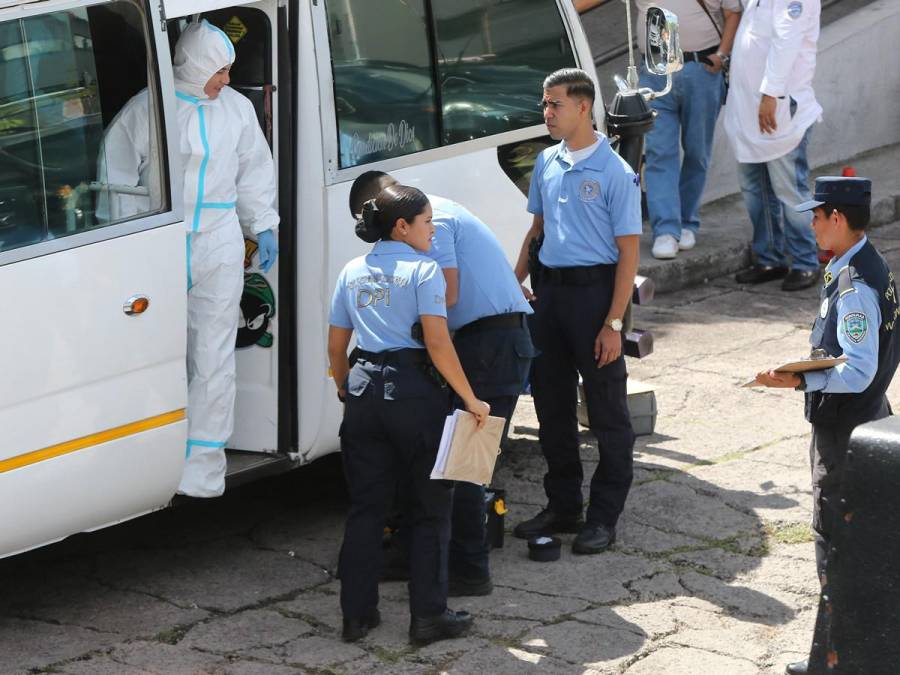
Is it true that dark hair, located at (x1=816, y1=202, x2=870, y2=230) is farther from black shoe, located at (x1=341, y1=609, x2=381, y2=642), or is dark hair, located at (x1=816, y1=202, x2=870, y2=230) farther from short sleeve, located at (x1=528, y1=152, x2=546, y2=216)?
black shoe, located at (x1=341, y1=609, x2=381, y2=642)

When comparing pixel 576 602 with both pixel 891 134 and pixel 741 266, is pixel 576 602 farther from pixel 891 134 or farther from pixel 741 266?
pixel 891 134

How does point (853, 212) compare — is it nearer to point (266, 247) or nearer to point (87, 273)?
point (266, 247)

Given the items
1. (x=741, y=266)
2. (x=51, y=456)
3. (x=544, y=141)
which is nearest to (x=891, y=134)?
(x=741, y=266)

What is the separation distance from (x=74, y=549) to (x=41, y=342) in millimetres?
1507

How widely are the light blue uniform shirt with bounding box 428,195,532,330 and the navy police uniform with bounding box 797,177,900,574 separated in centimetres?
112

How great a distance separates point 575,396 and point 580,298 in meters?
0.50

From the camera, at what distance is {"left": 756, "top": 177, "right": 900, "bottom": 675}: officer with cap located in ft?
15.0

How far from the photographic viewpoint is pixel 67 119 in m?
4.90

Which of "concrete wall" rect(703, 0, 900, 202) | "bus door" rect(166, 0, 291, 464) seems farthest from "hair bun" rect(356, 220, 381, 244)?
"concrete wall" rect(703, 0, 900, 202)

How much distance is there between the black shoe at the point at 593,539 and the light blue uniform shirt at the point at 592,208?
1.00 meters

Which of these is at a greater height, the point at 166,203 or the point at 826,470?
the point at 166,203

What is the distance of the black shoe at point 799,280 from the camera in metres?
9.46

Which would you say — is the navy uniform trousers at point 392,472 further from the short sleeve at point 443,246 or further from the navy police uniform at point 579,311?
the navy police uniform at point 579,311

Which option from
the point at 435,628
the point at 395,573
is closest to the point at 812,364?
the point at 435,628
